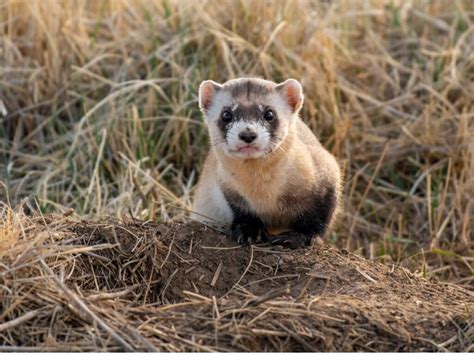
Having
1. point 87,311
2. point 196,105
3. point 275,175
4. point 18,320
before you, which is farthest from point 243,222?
point 196,105

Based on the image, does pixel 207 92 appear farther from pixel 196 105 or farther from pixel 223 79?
pixel 223 79

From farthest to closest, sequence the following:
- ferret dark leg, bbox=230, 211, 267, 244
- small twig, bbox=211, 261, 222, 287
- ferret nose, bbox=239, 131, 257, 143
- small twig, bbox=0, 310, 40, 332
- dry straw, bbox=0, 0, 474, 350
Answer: dry straw, bbox=0, 0, 474, 350
ferret dark leg, bbox=230, 211, 267, 244
ferret nose, bbox=239, 131, 257, 143
small twig, bbox=211, 261, 222, 287
small twig, bbox=0, 310, 40, 332

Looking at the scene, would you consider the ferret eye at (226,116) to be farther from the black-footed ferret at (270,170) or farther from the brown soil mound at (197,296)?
the brown soil mound at (197,296)

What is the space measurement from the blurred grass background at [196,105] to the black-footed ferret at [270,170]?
3.98 feet

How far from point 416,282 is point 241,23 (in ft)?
11.7

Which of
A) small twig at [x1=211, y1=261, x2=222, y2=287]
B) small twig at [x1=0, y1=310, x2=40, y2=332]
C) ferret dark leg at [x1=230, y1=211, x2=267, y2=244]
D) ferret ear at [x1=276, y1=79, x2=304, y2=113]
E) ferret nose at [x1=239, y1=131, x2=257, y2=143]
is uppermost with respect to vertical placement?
ferret ear at [x1=276, y1=79, x2=304, y2=113]

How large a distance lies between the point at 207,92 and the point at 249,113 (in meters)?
0.51

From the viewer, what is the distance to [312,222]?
17.8ft

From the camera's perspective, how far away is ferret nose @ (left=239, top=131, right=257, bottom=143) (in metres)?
4.87

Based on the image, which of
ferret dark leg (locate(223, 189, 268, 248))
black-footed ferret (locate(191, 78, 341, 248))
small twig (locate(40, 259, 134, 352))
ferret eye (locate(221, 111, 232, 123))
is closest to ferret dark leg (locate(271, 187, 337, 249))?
black-footed ferret (locate(191, 78, 341, 248))

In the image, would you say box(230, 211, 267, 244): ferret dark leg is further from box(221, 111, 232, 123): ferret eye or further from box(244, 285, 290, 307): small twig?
box(244, 285, 290, 307): small twig

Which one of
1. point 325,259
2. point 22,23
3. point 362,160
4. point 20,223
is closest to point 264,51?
point 362,160

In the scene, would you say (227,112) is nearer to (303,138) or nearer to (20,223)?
(303,138)

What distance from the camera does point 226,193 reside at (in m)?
5.46
